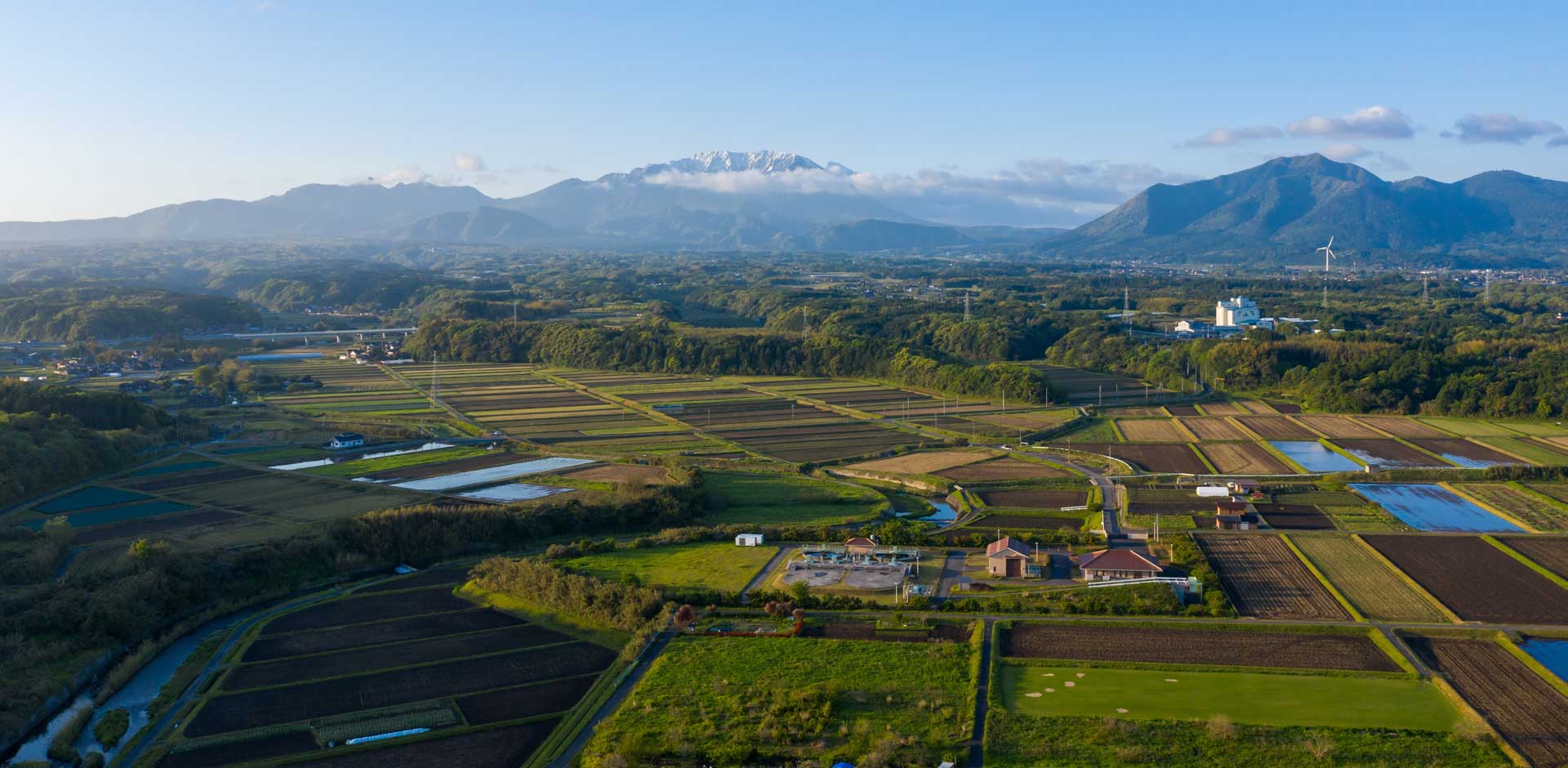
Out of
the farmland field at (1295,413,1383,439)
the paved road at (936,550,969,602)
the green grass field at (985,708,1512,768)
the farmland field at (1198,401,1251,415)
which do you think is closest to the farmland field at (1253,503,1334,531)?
the paved road at (936,550,969,602)

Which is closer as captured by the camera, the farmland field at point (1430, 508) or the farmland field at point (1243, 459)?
the farmland field at point (1430, 508)

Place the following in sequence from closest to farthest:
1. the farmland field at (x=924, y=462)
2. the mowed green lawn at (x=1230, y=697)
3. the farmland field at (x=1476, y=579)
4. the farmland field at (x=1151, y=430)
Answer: the mowed green lawn at (x=1230, y=697) → the farmland field at (x=1476, y=579) → the farmland field at (x=924, y=462) → the farmland field at (x=1151, y=430)

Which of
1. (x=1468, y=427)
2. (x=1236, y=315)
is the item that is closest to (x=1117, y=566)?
(x=1468, y=427)

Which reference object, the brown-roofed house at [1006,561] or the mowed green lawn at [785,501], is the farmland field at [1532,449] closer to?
the brown-roofed house at [1006,561]

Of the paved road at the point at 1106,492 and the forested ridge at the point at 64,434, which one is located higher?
the forested ridge at the point at 64,434

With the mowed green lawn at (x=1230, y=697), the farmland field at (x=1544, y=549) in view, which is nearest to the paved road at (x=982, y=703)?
the mowed green lawn at (x=1230, y=697)

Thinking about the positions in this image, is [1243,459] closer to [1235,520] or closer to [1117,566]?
[1235,520]

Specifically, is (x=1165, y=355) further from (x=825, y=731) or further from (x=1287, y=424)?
(x=825, y=731)

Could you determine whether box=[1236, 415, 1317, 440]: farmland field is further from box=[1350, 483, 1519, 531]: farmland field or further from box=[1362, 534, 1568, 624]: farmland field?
box=[1362, 534, 1568, 624]: farmland field
